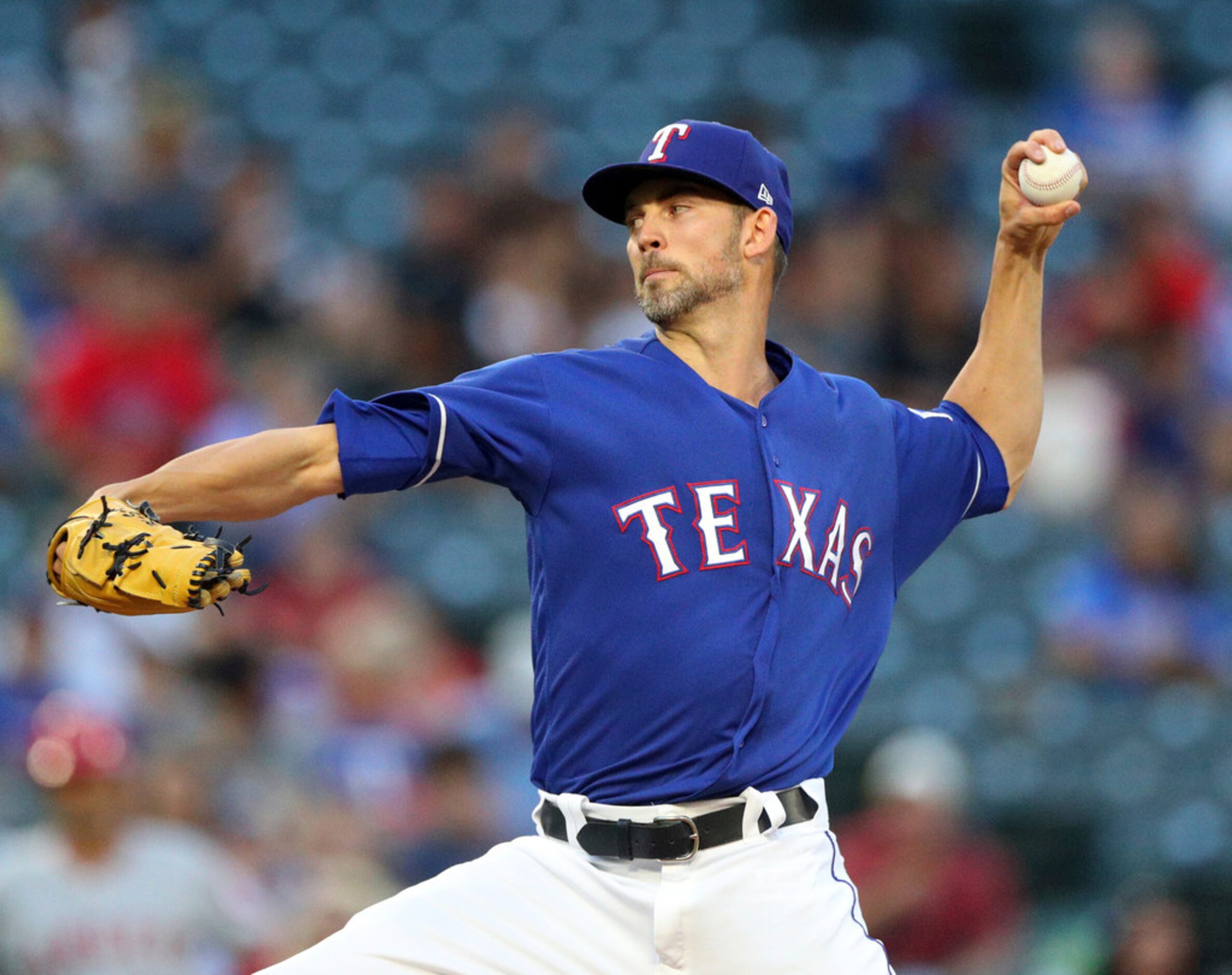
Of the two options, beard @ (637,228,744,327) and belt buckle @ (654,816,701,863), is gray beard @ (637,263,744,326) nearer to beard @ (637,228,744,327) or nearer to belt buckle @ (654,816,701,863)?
beard @ (637,228,744,327)

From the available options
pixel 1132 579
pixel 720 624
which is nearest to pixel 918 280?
pixel 1132 579

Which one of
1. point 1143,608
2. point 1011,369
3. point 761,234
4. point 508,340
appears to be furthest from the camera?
point 508,340

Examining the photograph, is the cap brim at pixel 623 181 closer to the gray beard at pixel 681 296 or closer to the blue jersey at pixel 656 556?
the gray beard at pixel 681 296

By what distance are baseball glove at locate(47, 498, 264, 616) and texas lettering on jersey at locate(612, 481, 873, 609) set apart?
752 mm

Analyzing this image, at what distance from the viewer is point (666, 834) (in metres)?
3.28

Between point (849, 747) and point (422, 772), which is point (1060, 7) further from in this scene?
point (422, 772)

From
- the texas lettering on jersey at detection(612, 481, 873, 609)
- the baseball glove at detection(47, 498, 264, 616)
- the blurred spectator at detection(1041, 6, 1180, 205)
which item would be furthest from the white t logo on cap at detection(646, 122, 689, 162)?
the blurred spectator at detection(1041, 6, 1180, 205)

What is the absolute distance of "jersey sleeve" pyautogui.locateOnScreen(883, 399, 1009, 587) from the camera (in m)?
3.77

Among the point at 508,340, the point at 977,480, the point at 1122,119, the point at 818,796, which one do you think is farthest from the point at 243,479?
the point at 1122,119

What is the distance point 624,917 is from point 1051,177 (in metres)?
1.80

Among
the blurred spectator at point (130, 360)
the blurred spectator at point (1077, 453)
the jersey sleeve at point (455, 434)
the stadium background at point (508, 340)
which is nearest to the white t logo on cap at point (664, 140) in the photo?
the jersey sleeve at point (455, 434)

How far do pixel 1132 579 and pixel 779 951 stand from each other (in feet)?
15.1

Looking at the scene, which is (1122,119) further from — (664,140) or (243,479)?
(243,479)

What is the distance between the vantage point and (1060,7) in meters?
10.2
